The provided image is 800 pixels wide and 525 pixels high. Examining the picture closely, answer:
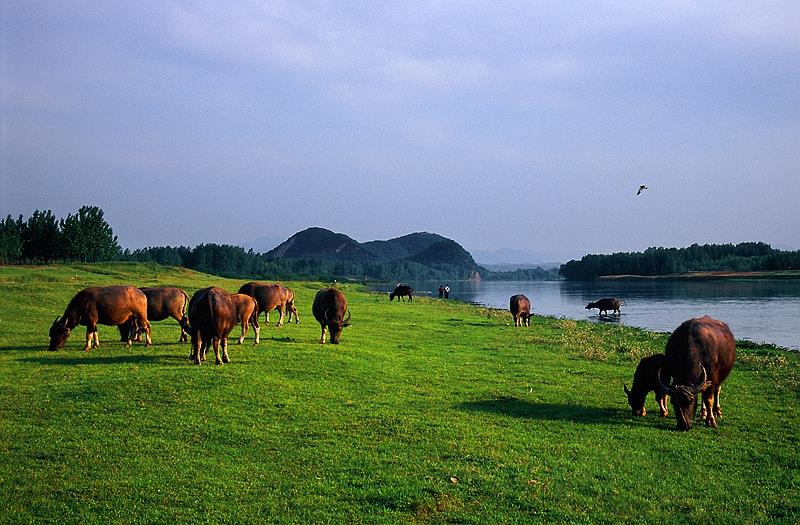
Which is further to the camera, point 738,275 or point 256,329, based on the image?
point 738,275

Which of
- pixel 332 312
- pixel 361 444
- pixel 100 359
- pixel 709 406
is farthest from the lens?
pixel 332 312

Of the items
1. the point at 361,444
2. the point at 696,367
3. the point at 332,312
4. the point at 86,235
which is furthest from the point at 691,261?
the point at 361,444

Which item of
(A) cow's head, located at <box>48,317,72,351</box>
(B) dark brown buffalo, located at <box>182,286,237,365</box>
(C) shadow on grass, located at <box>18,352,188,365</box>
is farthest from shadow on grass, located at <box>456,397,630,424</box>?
(A) cow's head, located at <box>48,317,72,351</box>

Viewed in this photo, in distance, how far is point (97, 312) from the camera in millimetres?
18906

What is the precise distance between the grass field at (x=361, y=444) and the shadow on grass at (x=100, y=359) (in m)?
0.13

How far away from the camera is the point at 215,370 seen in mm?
14984

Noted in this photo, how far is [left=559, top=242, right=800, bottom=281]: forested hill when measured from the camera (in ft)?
397

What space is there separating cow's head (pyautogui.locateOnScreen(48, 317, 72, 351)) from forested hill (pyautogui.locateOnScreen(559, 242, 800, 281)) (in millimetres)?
129935

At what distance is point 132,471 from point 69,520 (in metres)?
1.53

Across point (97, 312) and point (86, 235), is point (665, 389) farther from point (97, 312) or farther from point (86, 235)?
point (86, 235)

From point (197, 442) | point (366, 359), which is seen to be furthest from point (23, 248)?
point (197, 442)

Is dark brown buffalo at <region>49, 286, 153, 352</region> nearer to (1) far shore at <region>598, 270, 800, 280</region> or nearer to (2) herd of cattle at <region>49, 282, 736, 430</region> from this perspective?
(2) herd of cattle at <region>49, 282, 736, 430</region>

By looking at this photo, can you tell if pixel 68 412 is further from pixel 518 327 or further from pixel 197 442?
pixel 518 327

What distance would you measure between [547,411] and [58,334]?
14.9 metres
